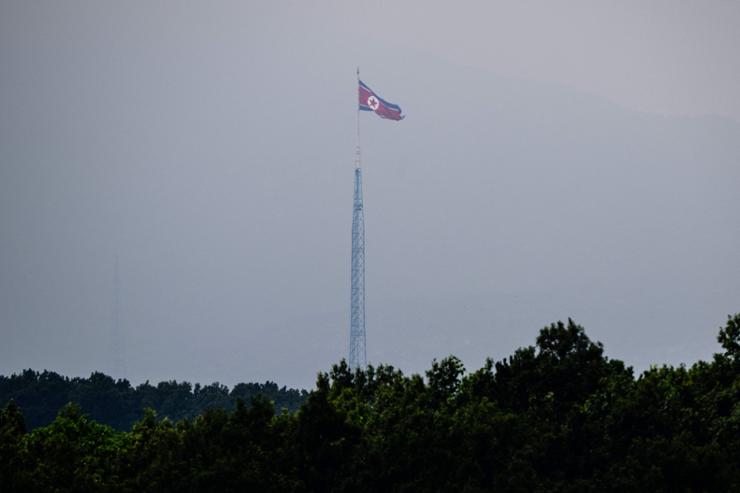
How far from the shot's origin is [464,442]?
62625 millimetres

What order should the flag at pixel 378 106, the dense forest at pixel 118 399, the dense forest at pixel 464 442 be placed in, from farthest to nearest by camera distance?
the dense forest at pixel 118 399, the flag at pixel 378 106, the dense forest at pixel 464 442

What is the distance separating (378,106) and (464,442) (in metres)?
112

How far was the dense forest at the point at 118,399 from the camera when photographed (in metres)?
185

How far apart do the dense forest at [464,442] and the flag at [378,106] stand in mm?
99471

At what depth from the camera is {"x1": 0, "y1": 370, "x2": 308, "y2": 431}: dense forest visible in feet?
607

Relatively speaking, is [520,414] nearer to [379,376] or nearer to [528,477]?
[528,477]

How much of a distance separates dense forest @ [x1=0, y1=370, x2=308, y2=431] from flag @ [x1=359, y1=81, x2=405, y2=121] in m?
38.4

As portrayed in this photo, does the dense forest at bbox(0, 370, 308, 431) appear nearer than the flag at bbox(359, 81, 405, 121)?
No

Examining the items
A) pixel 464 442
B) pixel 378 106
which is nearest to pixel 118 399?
pixel 378 106

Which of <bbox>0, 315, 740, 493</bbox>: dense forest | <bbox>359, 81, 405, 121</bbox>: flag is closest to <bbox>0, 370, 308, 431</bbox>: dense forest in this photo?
<bbox>359, 81, 405, 121</bbox>: flag

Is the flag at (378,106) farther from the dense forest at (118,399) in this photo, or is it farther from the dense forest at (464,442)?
the dense forest at (464,442)

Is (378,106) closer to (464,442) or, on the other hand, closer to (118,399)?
(118,399)

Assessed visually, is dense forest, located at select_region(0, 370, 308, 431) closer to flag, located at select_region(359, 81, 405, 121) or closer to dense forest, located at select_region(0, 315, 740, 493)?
flag, located at select_region(359, 81, 405, 121)

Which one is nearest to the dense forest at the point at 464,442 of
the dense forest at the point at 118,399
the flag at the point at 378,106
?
the flag at the point at 378,106
